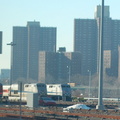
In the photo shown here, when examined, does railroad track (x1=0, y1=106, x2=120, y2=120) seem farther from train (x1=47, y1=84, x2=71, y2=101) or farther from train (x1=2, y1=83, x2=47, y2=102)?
train (x1=47, y1=84, x2=71, y2=101)

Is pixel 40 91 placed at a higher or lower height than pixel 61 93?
higher

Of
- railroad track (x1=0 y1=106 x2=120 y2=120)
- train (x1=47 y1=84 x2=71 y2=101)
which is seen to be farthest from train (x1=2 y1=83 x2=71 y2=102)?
railroad track (x1=0 y1=106 x2=120 y2=120)

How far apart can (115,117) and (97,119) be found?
4.82ft

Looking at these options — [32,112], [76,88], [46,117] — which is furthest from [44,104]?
[76,88]

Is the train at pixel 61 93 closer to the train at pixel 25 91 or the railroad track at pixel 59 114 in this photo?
the train at pixel 25 91

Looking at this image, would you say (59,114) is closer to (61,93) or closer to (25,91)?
(25,91)

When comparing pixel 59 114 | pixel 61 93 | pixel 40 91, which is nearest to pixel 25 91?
pixel 40 91

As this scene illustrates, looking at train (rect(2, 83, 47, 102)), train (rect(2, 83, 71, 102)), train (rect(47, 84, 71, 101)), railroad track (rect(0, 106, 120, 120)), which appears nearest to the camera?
railroad track (rect(0, 106, 120, 120))

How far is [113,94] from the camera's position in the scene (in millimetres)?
180250

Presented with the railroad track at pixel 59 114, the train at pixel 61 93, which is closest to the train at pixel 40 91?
the train at pixel 61 93

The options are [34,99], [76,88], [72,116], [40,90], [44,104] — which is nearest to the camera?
[34,99]

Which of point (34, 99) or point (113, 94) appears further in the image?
point (113, 94)

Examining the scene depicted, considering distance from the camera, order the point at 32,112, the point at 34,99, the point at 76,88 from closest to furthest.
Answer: the point at 34,99
the point at 32,112
the point at 76,88

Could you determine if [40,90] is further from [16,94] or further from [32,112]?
[32,112]
